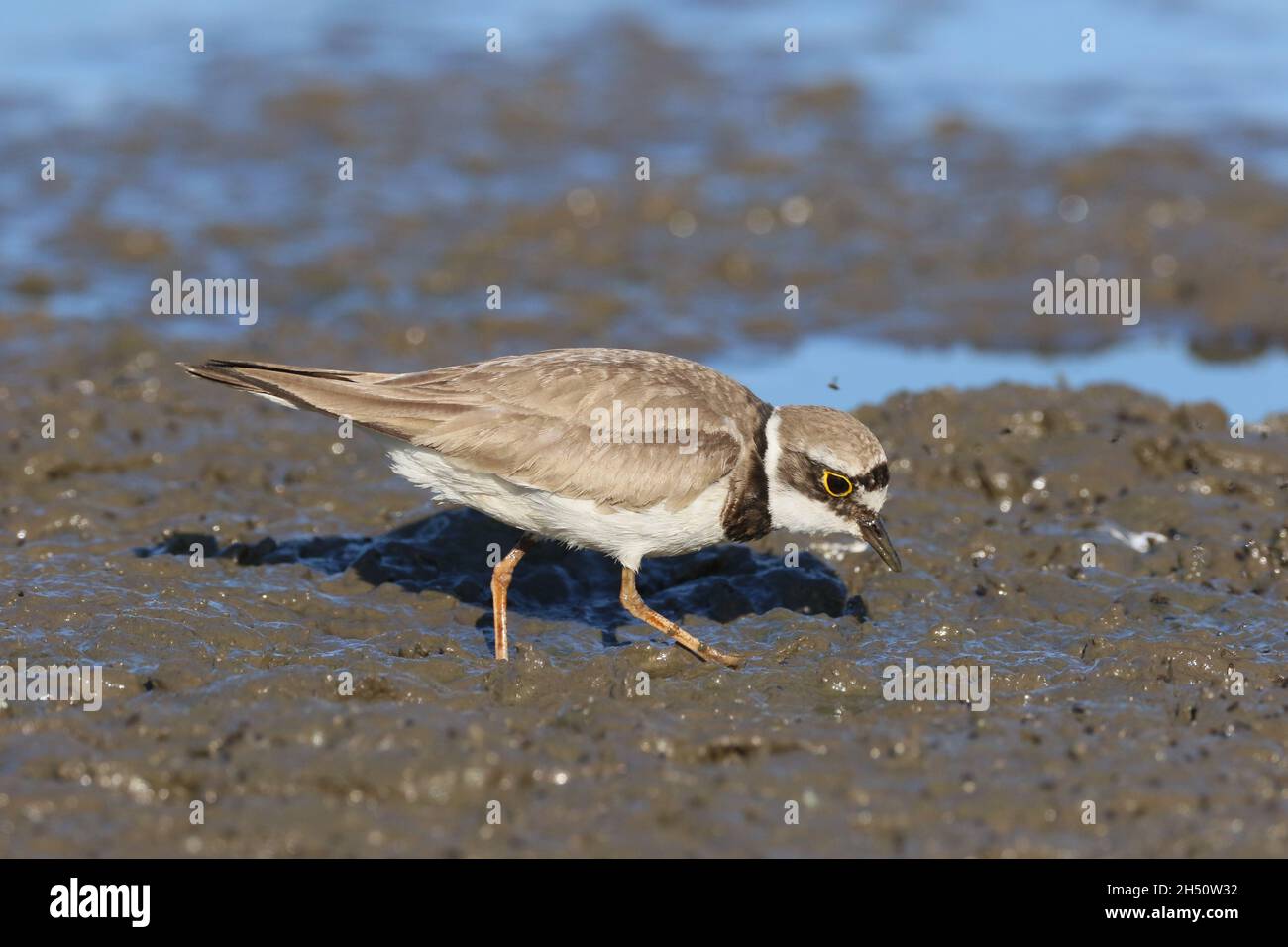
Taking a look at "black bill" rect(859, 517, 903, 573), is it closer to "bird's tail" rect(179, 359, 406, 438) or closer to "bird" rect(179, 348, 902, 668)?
"bird" rect(179, 348, 902, 668)

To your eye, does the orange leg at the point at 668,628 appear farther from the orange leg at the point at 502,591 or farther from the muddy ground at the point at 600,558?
the orange leg at the point at 502,591

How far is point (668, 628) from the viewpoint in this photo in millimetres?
9055

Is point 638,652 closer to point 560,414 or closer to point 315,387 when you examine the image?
point 560,414

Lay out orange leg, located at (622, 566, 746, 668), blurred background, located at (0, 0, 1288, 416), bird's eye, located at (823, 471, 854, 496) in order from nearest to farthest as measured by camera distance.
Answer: orange leg, located at (622, 566, 746, 668) → bird's eye, located at (823, 471, 854, 496) → blurred background, located at (0, 0, 1288, 416)

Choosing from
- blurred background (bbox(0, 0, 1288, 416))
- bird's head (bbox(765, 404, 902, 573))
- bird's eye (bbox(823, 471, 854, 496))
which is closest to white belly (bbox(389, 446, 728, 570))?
bird's head (bbox(765, 404, 902, 573))

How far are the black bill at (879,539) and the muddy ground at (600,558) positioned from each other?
51 cm

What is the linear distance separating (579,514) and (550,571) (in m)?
1.62

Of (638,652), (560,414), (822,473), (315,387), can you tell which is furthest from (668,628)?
(315,387)

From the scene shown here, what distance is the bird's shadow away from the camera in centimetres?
1003

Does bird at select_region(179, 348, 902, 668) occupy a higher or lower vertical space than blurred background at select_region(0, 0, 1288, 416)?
lower

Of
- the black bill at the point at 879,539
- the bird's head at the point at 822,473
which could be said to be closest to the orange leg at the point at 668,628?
the bird's head at the point at 822,473
